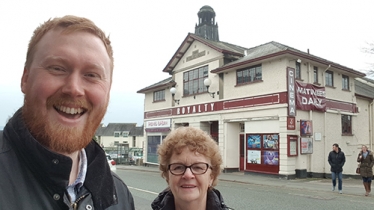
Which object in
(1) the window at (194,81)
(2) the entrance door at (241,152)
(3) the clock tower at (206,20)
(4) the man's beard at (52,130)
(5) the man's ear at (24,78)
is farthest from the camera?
(3) the clock tower at (206,20)

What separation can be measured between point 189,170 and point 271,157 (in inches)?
600

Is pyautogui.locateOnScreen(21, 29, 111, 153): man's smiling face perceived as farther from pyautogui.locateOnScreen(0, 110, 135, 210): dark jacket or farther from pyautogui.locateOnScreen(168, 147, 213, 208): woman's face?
pyautogui.locateOnScreen(168, 147, 213, 208): woman's face

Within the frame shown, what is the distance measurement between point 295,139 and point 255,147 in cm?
241

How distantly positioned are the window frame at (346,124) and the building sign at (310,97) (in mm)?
2732

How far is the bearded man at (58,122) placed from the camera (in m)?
1.32

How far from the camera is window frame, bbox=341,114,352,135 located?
19641 millimetres

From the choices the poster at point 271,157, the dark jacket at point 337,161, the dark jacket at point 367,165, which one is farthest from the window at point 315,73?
the dark jacket at point 367,165

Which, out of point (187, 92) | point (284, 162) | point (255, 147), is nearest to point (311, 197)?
point (284, 162)

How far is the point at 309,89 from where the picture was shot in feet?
56.9

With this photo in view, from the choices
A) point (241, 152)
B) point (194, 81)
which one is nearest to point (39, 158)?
point (241, 152)

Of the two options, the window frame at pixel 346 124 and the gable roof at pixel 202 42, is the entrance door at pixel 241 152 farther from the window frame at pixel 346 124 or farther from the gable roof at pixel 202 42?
the window frame at pixel 346 124

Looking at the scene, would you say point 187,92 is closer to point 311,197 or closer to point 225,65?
point 225,65

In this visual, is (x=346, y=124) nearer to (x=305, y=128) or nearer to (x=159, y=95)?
(x=305, y=128)

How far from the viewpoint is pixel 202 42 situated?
A: 72.4 feet
